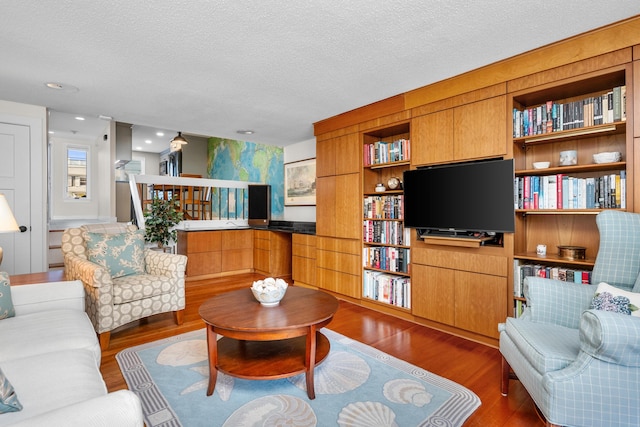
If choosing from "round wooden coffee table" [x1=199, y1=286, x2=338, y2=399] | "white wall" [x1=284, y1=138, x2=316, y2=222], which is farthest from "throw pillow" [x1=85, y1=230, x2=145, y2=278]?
"white wall" [x1=284, y1=138, x2=316, y2=222]

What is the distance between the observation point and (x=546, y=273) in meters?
2.49

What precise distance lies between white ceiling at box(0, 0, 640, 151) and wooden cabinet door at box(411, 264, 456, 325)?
1.85 m

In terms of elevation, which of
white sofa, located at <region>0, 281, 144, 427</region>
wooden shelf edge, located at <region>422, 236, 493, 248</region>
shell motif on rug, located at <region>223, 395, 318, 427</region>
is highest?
wooden shelf edge, located at <region>422, 236, 493, 248</region>

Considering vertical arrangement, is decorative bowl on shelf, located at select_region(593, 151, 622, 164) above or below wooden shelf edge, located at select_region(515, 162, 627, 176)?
above

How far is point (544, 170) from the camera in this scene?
2.44 meters

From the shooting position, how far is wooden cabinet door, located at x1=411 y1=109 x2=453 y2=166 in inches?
117

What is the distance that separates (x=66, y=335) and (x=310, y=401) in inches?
55.2

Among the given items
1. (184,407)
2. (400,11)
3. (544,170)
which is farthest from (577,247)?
(184,407)

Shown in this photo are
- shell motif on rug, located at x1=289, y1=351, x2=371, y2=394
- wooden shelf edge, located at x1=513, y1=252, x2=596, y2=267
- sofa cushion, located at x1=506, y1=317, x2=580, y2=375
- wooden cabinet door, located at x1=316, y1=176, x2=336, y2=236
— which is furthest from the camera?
wooden cabinet door, located at x1=316, y1=176, x2=336, y2=236

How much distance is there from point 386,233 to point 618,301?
2171mm

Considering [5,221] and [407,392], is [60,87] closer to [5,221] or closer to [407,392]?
[5,221]

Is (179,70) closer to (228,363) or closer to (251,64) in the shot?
(251,64)

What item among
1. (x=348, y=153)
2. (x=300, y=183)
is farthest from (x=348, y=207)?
(x=300, y=183)

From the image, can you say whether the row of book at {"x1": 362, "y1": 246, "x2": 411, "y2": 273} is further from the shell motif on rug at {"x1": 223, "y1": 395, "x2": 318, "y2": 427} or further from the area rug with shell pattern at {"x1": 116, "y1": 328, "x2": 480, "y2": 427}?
the shell motif on rug at {"x1": 223, "y1": 395, "x2": 318, "y2": 427}
